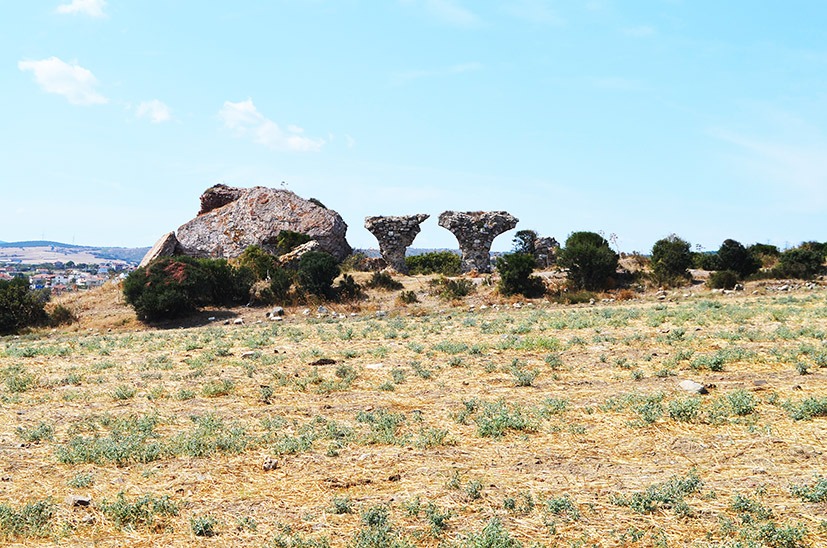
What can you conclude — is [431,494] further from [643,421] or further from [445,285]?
[445,285]

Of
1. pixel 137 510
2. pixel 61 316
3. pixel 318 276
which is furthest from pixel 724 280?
pixel 61 316

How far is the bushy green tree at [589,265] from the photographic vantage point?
91.5ft

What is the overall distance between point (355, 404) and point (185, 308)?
60.6ft

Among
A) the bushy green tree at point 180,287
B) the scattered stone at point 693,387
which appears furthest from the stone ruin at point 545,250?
the scattered stone at point 693,387

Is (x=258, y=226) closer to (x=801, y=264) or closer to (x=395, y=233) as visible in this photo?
(x=395, y=233)

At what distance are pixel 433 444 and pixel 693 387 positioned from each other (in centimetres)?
413

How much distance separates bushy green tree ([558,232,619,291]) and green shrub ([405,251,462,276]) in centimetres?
999

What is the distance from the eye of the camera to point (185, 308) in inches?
1037

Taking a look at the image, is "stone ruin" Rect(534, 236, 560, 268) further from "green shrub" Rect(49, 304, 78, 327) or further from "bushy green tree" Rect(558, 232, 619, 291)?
"green shrub" Rect(49, 304, 78, 327)

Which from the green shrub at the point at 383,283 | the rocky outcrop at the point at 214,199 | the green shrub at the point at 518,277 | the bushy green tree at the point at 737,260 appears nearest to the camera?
the green shrub at the point at 518,277

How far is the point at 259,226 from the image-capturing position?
3838 cm

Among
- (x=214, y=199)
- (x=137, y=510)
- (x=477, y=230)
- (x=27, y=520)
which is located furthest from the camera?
(x=214, y=199)

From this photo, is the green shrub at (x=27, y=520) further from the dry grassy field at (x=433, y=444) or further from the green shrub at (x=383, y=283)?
the green shrub at (x=383, y=283)

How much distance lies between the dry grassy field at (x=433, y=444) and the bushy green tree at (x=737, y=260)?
15592mm
